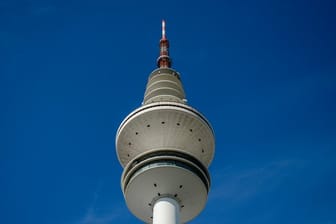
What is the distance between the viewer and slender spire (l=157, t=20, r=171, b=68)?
182ft

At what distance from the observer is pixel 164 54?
56531 millimetres

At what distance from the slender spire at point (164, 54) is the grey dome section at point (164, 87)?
2650 mm

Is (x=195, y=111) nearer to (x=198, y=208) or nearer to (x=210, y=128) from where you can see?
(x=210, y=128)

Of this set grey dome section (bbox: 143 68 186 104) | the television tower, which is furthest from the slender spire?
the television tower

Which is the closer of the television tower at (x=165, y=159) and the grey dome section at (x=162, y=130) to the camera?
the television tower at (x=165, y=159)

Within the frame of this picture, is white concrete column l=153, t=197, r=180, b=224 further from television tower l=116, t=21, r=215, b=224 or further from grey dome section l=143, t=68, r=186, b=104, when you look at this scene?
grey dome section l=143, t=68, r=186, b=104

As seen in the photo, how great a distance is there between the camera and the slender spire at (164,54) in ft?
182

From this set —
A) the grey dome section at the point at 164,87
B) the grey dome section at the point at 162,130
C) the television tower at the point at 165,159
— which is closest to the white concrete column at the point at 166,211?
the television tower at the point at 165,159

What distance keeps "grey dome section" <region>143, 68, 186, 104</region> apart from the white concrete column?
391 inches

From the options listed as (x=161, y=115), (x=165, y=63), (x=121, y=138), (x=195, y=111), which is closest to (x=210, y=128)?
(x=195, y=111)

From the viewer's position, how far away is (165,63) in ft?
182

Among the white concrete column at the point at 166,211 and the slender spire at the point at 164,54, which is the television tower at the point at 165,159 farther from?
the slender spire at the point at 164,54

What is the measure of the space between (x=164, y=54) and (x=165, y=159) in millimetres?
18459

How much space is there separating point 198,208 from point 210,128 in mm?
7350
